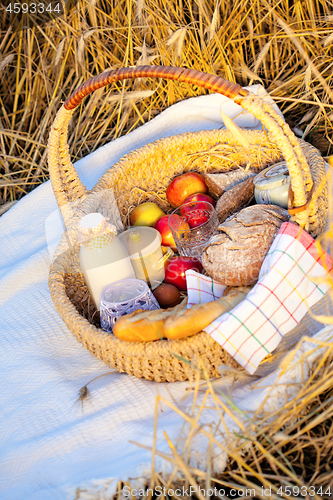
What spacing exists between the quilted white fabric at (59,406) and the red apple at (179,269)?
0.93 feet

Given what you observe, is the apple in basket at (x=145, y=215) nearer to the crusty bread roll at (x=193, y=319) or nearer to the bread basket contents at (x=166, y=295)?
the bread basket contents at (x=166, y=295)

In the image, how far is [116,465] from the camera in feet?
2.10

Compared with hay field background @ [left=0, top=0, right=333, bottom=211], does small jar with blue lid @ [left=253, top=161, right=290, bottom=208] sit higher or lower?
lower

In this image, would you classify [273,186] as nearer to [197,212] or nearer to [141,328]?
[197,212]

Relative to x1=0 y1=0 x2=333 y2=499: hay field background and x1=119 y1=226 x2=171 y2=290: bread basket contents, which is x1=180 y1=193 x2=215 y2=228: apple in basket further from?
x1=0 y1=0 x2=333 y2=499: hay field background

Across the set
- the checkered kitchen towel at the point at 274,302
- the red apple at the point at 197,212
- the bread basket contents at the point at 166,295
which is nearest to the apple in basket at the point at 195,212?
the red apple at the point at 197,212

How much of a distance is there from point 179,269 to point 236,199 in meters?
0.26

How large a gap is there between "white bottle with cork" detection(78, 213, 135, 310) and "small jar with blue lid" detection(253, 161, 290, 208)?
389 millimetres

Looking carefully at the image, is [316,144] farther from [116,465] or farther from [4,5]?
[4,5]

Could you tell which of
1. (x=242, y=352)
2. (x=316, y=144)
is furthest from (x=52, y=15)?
(x=242, y=352)

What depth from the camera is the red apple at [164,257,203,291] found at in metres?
1.01

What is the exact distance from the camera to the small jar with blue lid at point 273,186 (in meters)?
0.94

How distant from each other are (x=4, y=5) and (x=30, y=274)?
1181 mm

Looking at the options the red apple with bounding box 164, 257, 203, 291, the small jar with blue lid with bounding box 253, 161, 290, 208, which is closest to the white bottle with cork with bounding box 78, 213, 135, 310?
the red apple with bounding box 164, 257, 203, 291
